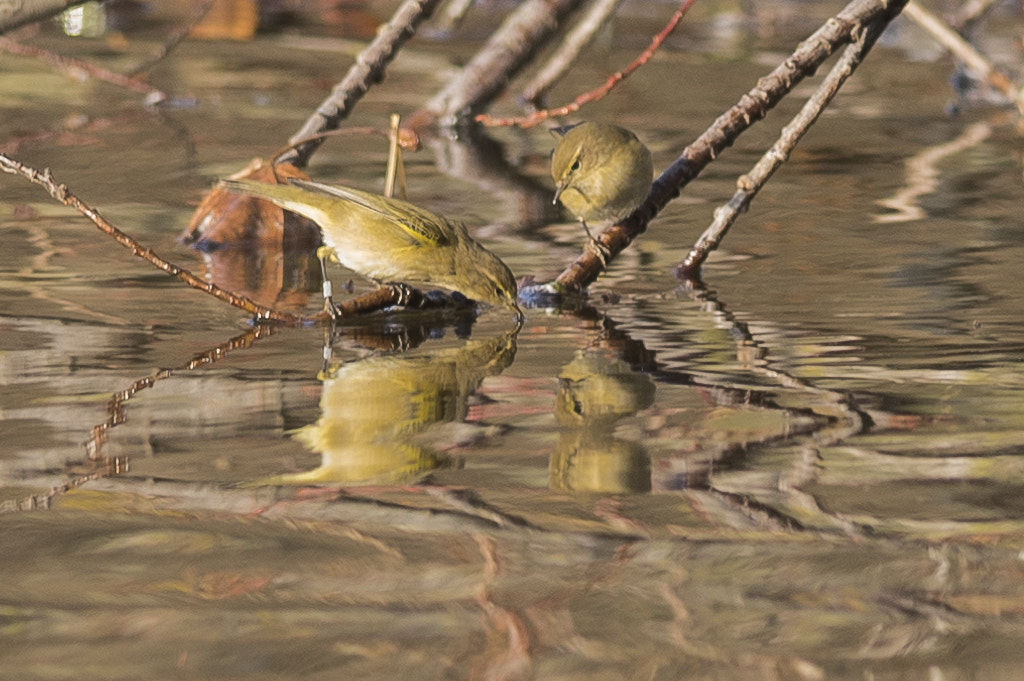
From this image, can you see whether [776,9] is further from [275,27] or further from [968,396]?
[968,396]

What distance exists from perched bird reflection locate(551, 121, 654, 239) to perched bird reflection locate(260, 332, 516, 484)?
957 millimetres

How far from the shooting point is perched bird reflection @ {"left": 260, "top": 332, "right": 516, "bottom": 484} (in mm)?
3520

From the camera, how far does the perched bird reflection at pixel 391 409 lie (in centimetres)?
352

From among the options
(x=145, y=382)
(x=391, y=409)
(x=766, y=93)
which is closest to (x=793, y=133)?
(x=766, y=93)

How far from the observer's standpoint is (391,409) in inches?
157

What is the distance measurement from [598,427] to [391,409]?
52 cm

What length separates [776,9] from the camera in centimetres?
1595

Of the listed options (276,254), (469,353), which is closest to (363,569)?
(469,353)

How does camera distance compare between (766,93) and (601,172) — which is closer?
(766,93)

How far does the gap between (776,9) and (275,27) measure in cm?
482

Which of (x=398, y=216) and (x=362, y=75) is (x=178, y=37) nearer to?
(x=362, y=75)

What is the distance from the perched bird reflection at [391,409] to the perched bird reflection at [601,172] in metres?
0.96

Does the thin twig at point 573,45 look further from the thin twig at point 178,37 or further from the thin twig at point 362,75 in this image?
the thin twig at point 362,75

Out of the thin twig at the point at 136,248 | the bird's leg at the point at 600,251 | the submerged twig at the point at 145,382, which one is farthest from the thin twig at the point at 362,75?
the submerged twig at the point at 145,382
